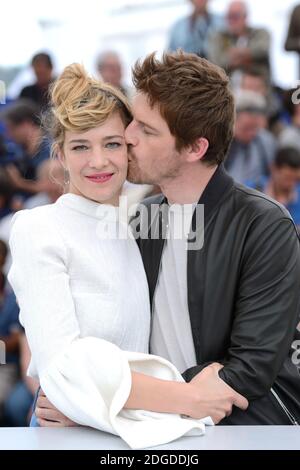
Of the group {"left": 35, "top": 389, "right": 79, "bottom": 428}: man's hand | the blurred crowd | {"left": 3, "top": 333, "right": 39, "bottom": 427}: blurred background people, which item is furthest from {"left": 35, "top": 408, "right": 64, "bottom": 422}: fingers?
the blurred crowd

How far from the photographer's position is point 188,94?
5.52 ft

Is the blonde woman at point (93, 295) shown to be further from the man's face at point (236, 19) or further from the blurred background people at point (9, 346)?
the man's face at point (236, 19)

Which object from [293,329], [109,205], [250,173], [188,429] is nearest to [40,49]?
[250,173]

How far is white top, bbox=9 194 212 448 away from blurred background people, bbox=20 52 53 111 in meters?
1.91

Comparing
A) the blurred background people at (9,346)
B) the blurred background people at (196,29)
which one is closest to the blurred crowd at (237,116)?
the blurred background people at (196,29)

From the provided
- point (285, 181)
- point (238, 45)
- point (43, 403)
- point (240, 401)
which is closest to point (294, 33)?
point (238, 45)

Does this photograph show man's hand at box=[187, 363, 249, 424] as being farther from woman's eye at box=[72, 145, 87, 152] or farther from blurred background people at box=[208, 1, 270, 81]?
blurred background people at box=[208, 1, 270, 81]

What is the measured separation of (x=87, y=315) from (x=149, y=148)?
0.42m

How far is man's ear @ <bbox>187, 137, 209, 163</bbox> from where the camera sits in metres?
1.74

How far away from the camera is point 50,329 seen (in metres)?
1.38

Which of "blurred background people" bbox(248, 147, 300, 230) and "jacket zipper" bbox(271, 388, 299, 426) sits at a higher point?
"blurred background people" bbox(248, 147, 300, 230)

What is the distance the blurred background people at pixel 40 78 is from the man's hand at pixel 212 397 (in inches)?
84.6

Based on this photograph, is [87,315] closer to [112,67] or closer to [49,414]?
[49,414]

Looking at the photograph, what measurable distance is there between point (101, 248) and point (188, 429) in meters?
0.42
